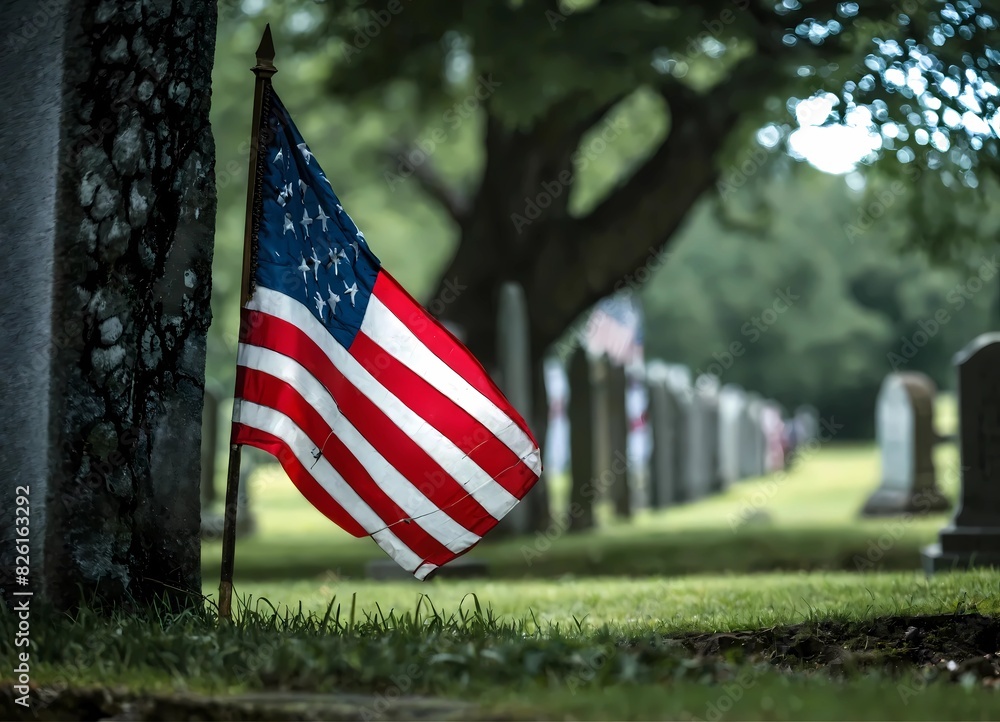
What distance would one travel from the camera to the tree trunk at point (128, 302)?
167 inches

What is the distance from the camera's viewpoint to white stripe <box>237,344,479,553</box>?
14.5 ft

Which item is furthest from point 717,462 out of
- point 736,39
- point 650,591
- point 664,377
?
point 650,591

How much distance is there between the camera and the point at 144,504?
174 inches

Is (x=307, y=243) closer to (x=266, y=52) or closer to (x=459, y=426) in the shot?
(x=266, y=52)

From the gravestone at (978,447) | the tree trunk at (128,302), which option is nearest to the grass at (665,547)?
the gravestone at (978,447)

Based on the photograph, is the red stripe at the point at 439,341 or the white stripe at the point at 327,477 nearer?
the white stripe at the point at 327,477

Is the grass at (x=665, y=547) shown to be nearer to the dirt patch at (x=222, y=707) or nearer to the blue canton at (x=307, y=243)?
the blue canton at (x=307, y=243)

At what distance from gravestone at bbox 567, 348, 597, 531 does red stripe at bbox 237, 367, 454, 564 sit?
8999 millimetres

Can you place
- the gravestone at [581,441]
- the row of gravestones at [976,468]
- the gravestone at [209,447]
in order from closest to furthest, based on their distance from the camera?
the row of gravestones at [976,468] → the gravestone at [581,441] → the gravestone at [209,447]

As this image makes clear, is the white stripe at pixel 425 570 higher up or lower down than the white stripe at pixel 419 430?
lower down

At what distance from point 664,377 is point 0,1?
1365cm

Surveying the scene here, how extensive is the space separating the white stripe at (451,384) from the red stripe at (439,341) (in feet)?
0.06

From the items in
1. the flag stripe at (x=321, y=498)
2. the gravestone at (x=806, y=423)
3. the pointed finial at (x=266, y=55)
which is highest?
the gravestone at (x=806, y=423)

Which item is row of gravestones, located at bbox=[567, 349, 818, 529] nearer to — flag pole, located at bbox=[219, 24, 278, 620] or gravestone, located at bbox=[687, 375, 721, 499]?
gravestone, located at bbox=[687, 375, 721, 499]
